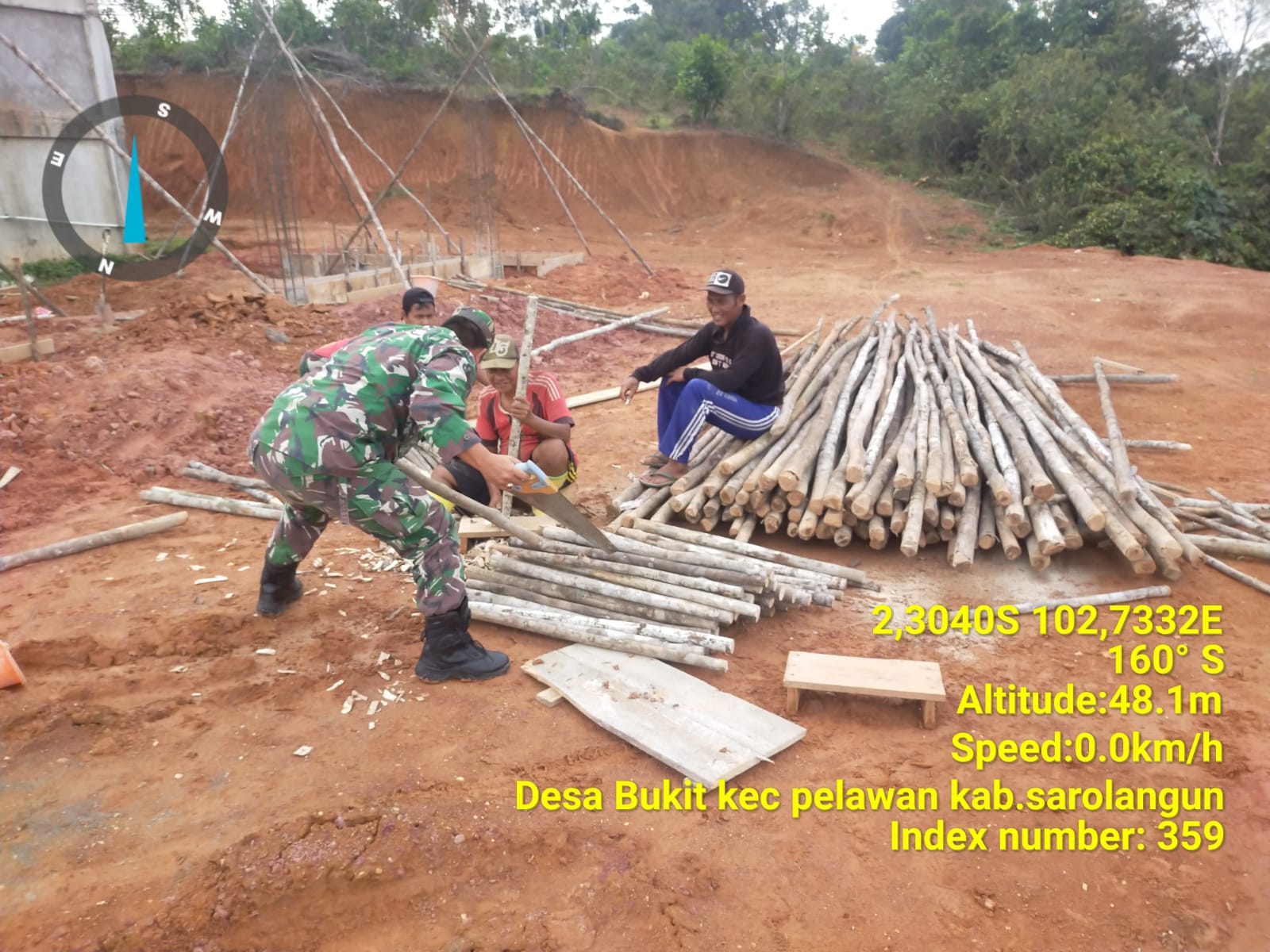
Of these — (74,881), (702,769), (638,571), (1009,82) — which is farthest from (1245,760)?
(1009,82)

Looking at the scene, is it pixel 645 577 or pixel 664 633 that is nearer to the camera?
pixel 664 633

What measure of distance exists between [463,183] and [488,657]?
2147 cm

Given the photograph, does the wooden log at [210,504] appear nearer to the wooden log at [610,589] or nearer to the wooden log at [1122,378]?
the wooden log at [610,589]

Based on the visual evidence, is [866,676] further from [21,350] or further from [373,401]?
[21,350]

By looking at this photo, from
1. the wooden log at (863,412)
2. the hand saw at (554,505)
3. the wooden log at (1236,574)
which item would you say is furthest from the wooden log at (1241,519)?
the hand saw at (554,505)

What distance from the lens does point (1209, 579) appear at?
454 cm

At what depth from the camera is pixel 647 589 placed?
4.09 metres

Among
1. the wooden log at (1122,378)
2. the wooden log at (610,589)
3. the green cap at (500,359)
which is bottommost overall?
the wooden log at (610,589)

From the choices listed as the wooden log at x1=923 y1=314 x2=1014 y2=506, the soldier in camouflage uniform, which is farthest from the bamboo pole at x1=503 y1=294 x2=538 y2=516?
the wooden log at x1=923 y1=314 x2=1014 y2=506

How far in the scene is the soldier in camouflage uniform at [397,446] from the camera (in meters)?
3.24

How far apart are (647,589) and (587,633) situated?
401 millimetres

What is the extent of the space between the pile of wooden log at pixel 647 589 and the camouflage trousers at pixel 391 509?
575mm

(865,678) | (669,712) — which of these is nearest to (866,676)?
(865,678)

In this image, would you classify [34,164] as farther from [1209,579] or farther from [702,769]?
[1209,579]
